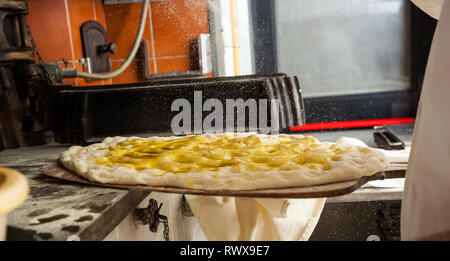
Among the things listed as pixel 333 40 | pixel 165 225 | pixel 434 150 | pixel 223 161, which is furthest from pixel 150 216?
pixel 333 40

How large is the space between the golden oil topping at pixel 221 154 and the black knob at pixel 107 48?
1.06 feet

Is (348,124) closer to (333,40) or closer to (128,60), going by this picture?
(333,40)

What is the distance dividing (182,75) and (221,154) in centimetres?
46

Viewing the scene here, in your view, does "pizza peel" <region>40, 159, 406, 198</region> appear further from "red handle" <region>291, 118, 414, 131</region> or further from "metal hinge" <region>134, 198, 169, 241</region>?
"red handle" <region>291, 118, 414, 131</region>

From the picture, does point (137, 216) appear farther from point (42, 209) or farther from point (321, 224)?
point (321, 224)

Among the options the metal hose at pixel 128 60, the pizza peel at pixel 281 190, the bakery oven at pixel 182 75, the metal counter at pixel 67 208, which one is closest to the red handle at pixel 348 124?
the bakery oven at pixel 182 75

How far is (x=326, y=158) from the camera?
92 cm

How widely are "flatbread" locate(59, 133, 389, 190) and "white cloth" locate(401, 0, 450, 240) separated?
187 mm

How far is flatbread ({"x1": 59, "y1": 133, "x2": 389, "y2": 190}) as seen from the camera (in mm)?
790

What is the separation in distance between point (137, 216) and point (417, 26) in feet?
3.63

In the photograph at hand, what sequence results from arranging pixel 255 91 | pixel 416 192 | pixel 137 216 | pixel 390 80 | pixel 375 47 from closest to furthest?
pixel 416 192
pixel 137 216
pixel 255 91
pixel 390 80
pixel 375 47

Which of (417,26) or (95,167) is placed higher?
(417,26)

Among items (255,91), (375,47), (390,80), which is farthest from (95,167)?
(375,47)

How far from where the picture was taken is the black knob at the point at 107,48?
1.30m
